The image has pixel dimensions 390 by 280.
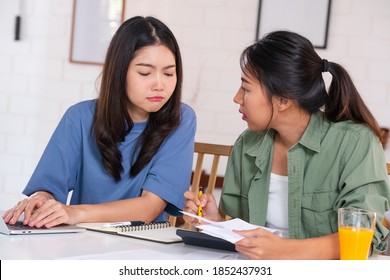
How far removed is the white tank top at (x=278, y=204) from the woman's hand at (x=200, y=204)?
0.53 ft

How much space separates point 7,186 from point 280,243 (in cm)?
258

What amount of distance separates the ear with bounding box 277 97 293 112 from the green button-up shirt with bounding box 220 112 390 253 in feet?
0.27

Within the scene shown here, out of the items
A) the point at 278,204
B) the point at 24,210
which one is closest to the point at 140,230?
the point at 24,210

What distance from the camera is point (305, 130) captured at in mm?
2055

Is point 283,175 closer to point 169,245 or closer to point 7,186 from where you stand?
point 169,245

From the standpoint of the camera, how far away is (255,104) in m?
2.03

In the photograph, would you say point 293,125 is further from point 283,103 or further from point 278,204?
point 278,204

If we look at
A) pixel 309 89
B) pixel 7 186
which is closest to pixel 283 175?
pixel 309 89

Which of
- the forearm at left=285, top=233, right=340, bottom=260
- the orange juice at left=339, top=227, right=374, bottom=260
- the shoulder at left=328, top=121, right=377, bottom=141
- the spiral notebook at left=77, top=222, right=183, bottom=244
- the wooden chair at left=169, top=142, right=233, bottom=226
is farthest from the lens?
the wooden chair at left=169, top=142, right=233, bottom=226

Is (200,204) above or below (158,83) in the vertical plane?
below

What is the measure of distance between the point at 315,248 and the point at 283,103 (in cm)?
48

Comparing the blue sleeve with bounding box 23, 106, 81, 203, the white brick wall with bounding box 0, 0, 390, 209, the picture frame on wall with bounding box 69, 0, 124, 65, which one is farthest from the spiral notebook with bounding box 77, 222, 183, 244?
the picture frame on wall with bounding box 69, 0, 124, 65

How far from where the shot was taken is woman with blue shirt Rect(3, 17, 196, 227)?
2273 mm

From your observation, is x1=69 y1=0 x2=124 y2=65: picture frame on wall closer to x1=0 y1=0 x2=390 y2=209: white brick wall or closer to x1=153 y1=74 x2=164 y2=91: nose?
x1=0 y1=0 x2=390 y2=209: white brick wall
